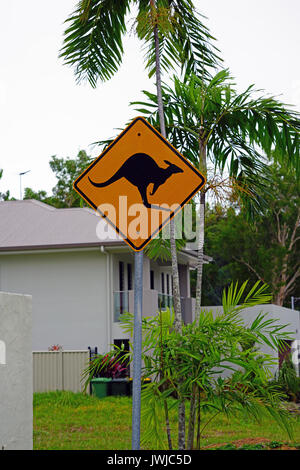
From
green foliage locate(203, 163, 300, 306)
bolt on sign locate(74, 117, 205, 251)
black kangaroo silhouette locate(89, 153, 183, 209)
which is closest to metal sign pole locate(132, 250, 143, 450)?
bolt on sign locate(74, 117, 205, 251)

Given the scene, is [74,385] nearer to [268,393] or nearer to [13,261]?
[13,261]

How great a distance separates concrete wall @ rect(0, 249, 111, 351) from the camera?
75.2 ft

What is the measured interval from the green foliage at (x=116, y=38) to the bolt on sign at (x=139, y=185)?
13.7 ft

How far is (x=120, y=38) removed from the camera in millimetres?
11062

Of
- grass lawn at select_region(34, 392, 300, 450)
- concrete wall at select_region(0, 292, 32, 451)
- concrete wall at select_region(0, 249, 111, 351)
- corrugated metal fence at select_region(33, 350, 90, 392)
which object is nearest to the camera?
concrete wall at select_region(0, 292, 32, 451)

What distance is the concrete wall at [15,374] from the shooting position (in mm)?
8562

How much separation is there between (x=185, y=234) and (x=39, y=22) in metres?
4.50

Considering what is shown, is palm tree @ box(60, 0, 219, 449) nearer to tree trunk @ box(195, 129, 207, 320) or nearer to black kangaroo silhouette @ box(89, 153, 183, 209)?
tree trunk @ box(195, 129, 207, 320)

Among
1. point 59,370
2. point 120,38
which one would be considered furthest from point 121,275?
point 120,38

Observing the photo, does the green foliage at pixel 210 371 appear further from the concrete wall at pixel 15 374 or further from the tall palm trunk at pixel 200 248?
the concrete wall at pixel 15 374

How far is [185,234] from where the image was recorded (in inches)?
443

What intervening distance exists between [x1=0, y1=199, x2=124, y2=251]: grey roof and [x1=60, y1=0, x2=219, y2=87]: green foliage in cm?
1101

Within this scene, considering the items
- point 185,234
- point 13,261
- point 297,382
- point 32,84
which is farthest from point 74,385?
point 185,234

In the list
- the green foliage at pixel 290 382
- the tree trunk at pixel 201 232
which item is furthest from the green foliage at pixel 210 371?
the green foliage at pixel 290 382
